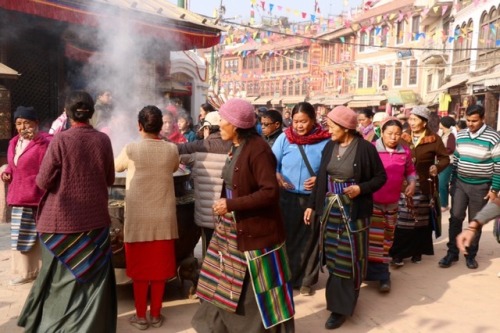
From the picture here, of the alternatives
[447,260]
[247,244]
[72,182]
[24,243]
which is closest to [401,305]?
[447,260]

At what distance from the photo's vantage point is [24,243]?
4.49 meters

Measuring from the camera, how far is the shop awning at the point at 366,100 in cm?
3352

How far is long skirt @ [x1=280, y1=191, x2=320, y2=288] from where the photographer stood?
4668mm

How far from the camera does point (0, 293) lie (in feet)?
14.4

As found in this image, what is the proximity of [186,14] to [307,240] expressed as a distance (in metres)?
5.35

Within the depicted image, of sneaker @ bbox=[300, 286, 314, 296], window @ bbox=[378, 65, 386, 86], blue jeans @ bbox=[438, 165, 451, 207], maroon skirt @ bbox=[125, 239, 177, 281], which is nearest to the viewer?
maroon skirt @ bbox=[125, 239, 177, 281]

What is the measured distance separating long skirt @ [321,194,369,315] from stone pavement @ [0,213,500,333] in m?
0.25

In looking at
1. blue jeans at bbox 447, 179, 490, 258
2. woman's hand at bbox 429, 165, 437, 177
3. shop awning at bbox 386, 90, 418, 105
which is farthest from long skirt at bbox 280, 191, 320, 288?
shop awning at bbox 386, 90, 418, 105

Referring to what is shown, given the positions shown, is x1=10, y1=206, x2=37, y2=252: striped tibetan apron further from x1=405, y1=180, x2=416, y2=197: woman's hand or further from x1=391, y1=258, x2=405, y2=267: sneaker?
x1=391, y1=258, x2=405, y2=267: sneaker

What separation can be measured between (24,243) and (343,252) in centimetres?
295

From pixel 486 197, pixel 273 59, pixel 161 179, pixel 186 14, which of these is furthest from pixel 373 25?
pixel 161 179

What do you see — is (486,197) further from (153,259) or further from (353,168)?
(153,259)

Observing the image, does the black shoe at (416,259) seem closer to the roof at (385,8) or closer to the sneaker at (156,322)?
the sneaker at (156,322)

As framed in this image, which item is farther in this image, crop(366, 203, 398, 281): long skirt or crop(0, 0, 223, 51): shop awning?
Answer: crop(0, 0, 223, 51): shop awning
